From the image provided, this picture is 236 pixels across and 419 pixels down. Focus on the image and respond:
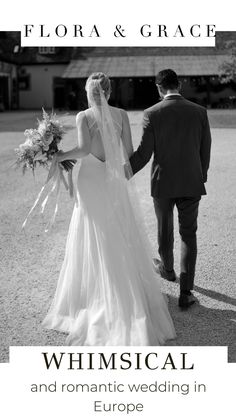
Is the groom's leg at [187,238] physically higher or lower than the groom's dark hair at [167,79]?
lower

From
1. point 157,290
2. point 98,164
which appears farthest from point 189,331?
point 98,164

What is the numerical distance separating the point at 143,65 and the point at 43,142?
112 ft

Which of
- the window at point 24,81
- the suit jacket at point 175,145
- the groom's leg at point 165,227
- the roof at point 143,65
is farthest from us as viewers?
the window at point 24,81

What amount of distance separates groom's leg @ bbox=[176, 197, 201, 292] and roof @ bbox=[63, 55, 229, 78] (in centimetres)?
3069

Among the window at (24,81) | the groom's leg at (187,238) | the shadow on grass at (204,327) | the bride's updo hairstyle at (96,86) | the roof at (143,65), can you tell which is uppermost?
the roof at (143,65)

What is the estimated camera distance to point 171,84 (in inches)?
161

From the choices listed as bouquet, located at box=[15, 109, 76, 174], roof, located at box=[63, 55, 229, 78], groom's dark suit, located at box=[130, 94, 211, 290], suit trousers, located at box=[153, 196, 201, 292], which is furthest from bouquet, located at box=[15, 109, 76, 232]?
roof, located at box=[63, 55, 229, 78]

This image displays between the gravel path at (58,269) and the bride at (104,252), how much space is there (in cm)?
22

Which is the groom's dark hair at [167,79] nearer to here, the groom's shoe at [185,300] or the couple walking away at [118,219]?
the couple walking away at [118,219]

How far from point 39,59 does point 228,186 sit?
1320 inches

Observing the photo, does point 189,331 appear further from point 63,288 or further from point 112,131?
point 112,131

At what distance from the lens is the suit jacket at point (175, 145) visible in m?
4.07

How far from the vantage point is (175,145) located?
411 cm

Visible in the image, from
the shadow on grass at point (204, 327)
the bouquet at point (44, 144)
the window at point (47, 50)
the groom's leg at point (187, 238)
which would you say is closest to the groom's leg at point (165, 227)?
the groom's leg at point (187, 238)
